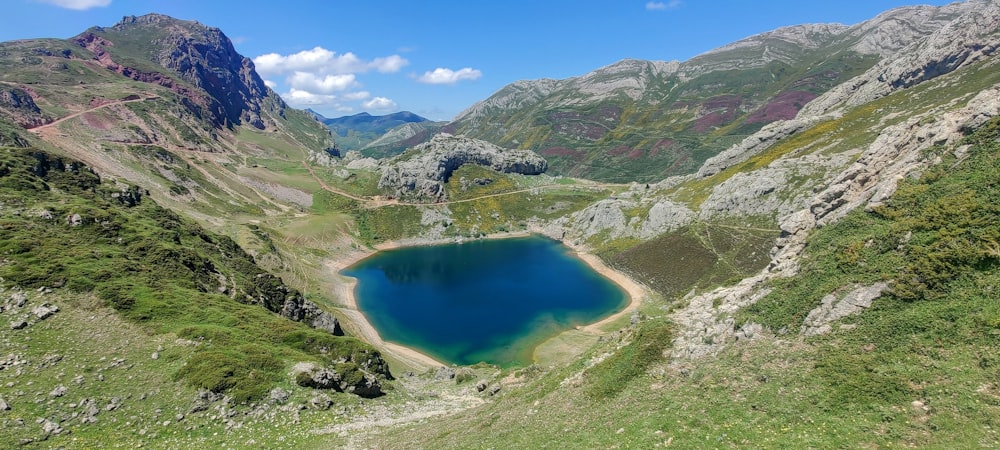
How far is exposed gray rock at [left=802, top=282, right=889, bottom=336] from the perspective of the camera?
70.4 ft

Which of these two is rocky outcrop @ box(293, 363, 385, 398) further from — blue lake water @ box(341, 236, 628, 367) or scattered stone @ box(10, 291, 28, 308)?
blue lake water @ box(341, 236, 628, 367)

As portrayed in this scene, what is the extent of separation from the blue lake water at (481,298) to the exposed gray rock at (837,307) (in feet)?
165

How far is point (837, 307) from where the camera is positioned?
22.4 metres

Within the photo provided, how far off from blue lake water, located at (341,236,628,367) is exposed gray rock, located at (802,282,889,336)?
165 ft

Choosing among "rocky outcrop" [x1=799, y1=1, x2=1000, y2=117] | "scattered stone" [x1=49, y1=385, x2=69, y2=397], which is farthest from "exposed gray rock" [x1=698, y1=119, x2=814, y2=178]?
"scattered stone" [x1=49, y1=385, x2=69, y2=397]

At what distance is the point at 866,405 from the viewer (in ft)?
51.5

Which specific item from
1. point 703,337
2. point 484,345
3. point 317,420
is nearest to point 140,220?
point 317,420

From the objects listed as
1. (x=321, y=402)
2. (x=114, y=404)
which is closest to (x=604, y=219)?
(x=321, y=402)

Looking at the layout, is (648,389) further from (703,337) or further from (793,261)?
(793,261)

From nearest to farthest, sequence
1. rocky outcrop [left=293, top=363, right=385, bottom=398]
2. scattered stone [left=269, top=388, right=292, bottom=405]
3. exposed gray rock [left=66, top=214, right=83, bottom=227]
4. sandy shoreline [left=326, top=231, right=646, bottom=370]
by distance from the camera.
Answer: scattered stone [left=269, top=388, right=292, bottom=405] → rocky outcrop [left=293, top=363, right=385, bottom=398] → exposed gray rock [left=66, top=214, right=83, bottom=227] → sandy shoreline [left=326, top=231, right=646, bottom=370]

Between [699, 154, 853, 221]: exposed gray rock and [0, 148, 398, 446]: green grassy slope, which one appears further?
[699, 154, 853, 221]: exposed gray rock

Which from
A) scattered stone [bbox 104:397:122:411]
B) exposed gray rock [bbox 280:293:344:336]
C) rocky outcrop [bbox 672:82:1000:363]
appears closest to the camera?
rocky outcrop [bbox 672:82:1000:363]

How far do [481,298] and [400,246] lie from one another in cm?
7044

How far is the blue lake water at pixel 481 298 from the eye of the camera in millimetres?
77875
